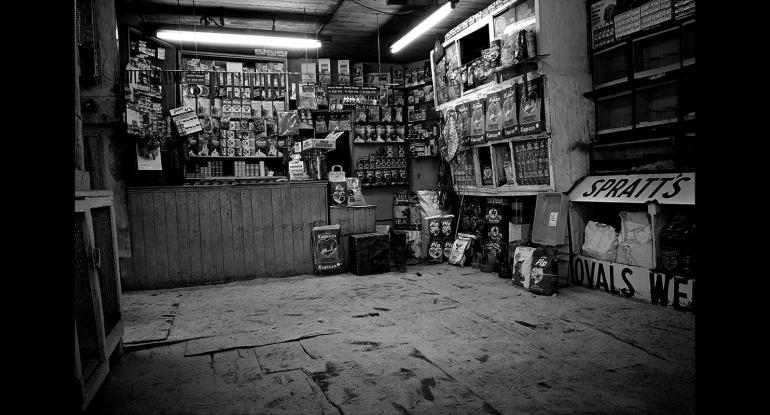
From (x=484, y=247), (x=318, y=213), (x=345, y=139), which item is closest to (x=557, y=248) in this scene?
(x=484, y=247)

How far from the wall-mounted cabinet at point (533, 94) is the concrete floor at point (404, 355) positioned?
1.58 meters

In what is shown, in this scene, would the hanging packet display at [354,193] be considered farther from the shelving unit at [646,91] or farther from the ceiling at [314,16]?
the shelving unit at [646,91]

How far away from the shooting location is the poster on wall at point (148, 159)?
20.5 feet

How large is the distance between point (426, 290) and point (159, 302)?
2.96 metres

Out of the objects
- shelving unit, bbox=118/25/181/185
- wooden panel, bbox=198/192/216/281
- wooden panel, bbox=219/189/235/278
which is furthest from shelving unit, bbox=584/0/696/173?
shelving unit, bbox=118/25/181/185

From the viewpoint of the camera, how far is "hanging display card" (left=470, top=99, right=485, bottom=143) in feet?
22.4

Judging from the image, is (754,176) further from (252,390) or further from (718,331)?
(252,390)

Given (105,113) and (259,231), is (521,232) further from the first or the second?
(105,113)

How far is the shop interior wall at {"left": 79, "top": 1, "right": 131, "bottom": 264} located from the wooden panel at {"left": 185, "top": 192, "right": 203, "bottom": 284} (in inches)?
31.9

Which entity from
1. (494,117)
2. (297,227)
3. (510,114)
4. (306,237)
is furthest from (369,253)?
(510,114)

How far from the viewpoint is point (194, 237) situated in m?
6.18

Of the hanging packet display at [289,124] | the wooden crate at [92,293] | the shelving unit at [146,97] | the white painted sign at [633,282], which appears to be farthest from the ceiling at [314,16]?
the wooden crate at [92,293]

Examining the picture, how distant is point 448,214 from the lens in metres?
7.82

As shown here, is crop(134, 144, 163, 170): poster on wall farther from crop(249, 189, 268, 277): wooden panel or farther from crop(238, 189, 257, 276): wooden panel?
crop(249, 189, 268, 277): wooden panel
